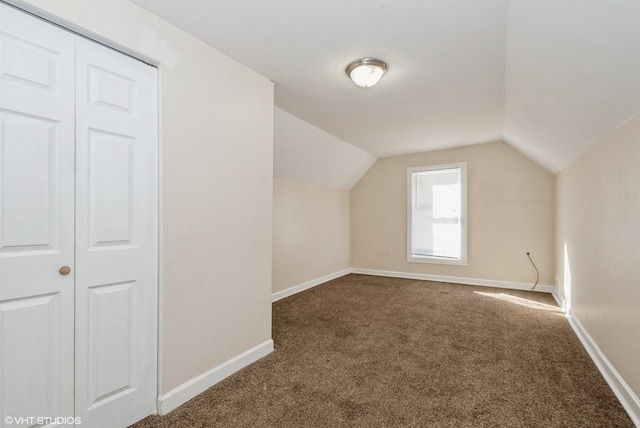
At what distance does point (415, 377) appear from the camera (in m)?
2.16

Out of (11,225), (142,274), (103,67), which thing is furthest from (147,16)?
(142,274)

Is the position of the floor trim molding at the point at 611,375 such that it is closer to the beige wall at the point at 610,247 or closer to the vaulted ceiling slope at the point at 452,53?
the beige wall at the point at 610,247

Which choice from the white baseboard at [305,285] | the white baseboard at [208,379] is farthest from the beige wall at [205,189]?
the white baseboard at [305,285]

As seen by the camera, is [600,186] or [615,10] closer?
[615,10]

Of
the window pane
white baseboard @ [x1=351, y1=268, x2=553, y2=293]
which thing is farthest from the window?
white baseboard @ [x1=351, y1=268, x2=553, y2=293]

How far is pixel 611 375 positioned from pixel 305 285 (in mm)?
3454

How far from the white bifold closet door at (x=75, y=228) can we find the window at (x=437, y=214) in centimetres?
451

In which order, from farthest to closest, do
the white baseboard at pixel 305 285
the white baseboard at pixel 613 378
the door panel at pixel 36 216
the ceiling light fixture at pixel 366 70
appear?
the white baseboard at pixel 305 285 → the ceiling light fixture at pixel 366 70 → the white baseboard at pixel 613 378 → the door panel at pixel 36 216

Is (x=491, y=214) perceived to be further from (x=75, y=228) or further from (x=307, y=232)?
(x=75, y=228)

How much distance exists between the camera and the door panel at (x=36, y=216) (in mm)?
1308

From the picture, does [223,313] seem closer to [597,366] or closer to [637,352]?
[637,352]

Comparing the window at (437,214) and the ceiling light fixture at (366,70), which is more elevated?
the ceiling light fixture at (366,70)

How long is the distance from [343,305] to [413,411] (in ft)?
6.92

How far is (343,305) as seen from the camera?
3885 millimetres
